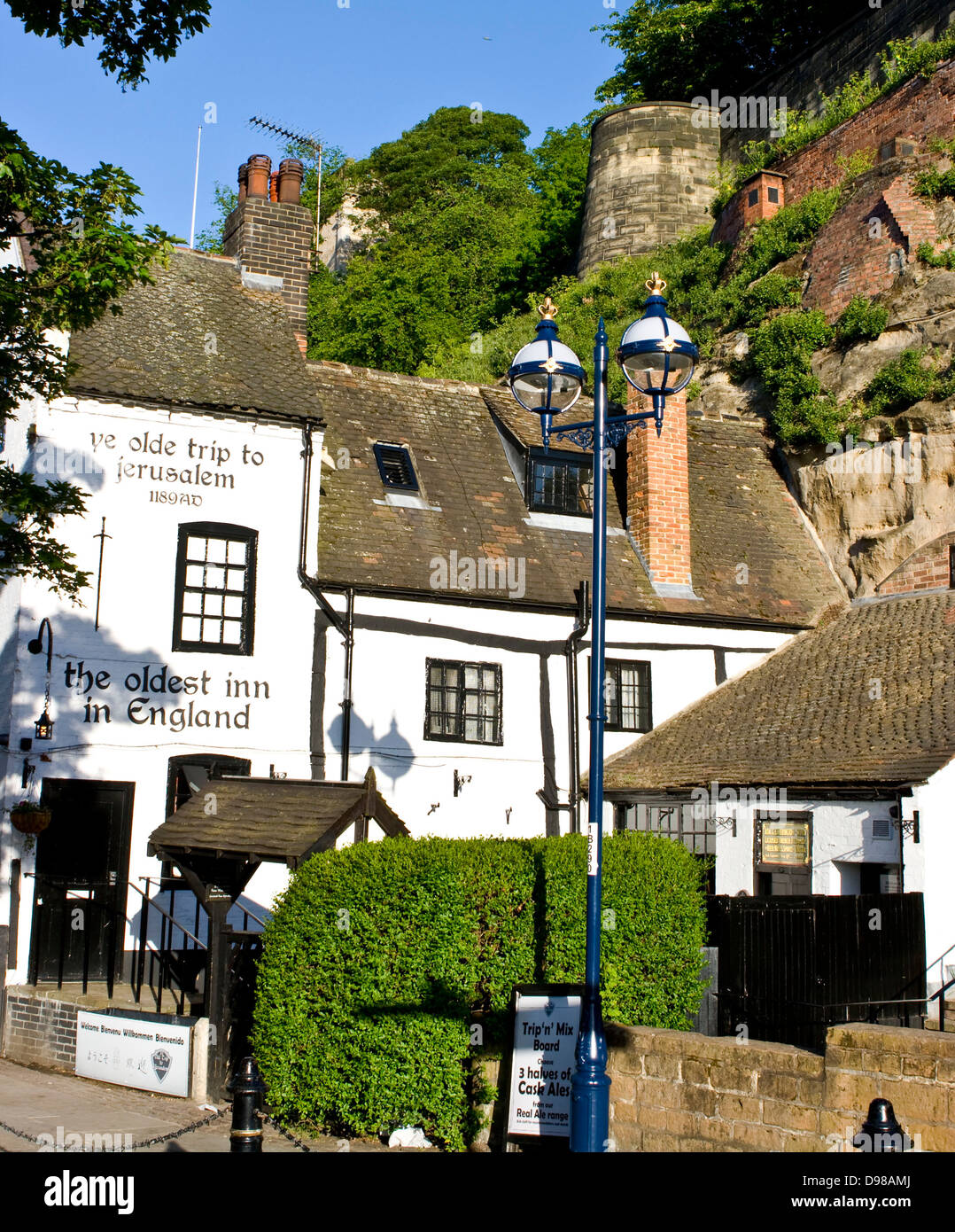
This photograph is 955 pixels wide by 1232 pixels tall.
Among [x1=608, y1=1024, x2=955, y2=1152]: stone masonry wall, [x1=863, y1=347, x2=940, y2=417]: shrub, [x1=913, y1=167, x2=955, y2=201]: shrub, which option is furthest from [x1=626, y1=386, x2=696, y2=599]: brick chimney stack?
[x1=608, y1=1024, x2=955, y2=1152]: stone masonry wall

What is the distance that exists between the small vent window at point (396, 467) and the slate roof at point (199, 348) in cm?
196

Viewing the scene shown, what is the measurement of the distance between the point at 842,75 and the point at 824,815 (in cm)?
2639

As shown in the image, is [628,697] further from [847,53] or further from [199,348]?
[847,53]

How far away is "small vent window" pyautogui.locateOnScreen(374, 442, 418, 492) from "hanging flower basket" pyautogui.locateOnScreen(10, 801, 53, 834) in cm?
751

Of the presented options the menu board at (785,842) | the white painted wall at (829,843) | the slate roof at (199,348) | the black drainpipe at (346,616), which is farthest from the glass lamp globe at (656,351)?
the slate roof at (199,348)

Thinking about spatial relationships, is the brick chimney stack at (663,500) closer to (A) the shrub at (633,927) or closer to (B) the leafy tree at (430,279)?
(A) the shrub at (633,927)

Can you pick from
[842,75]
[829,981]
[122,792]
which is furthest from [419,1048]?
[842,75]

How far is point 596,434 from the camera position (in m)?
9.12

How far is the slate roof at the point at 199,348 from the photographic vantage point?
1669cm

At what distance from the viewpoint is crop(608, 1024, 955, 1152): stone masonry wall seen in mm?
7516

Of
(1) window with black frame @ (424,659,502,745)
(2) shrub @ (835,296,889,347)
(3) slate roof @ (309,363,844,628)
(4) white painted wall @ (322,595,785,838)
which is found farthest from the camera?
(2) shrub @ (835,296,889,347)

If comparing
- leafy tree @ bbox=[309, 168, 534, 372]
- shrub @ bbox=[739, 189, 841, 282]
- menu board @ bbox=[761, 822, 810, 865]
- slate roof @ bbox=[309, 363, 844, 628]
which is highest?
leafy tree @ bbox=[309, 168, 534, 372]

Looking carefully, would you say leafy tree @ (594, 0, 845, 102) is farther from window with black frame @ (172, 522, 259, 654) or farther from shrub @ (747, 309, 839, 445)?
window with black frame @ (172, 522, 259, 654)

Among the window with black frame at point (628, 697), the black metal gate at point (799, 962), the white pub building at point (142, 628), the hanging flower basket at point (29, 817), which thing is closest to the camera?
the black metal gate at point (799, 962)
